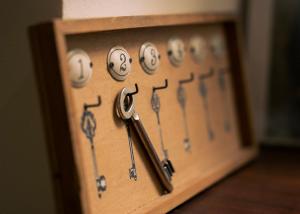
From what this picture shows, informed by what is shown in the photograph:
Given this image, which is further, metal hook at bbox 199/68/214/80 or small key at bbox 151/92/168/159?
metal hook at bbox 199/68/214/80

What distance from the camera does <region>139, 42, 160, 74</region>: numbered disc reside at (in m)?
0.71

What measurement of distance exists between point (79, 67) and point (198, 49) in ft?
1.09

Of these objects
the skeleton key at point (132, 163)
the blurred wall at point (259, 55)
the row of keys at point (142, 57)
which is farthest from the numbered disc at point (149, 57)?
the blurred wall at point (259, 55)

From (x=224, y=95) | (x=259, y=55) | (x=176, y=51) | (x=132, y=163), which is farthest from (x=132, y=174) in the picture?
(x=259, y=55)

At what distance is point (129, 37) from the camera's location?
688mm

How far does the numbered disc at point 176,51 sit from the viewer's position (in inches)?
30.7

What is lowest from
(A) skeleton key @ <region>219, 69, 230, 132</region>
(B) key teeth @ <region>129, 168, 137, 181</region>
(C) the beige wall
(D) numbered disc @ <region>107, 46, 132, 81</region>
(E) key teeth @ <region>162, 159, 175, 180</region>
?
(E) key teeth @ <region>162, 159, 175, 180</region>

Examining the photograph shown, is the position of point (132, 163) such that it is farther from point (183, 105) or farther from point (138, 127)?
point (183, 105)

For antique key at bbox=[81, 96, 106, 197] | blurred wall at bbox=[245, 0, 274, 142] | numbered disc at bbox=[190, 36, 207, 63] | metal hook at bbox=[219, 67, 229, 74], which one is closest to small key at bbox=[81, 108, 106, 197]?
antique key at bbox=[81, 96, 106, 197]

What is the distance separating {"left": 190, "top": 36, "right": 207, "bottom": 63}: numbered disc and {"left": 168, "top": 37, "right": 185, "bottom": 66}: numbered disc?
0.04 meters

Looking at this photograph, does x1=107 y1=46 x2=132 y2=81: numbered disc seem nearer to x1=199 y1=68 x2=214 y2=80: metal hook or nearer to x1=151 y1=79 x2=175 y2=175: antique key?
x1=151 y1=79 x2=175 y2=175: antique key

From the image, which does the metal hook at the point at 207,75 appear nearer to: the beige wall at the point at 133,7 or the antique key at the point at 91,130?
the beige wall at the point at 133,7

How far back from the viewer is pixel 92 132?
0.61m

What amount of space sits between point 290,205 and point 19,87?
0.48 metres
